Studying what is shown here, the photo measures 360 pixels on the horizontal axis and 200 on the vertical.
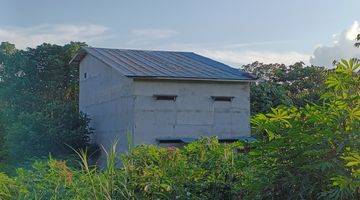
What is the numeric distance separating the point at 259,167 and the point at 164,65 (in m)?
18.6

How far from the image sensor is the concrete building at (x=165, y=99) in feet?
70.2

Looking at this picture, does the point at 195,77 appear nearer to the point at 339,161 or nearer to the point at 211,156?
the point at 211,156

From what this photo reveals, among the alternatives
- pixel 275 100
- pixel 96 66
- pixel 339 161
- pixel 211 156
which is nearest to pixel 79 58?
pixel 96 66

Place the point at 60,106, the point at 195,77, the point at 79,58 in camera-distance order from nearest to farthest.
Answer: the point at 195,77 → the point at 60,106 → the point at 79,58

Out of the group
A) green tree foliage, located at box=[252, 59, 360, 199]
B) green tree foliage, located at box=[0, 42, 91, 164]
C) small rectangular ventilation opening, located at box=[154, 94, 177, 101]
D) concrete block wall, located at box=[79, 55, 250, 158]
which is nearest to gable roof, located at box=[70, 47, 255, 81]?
concrete block wall, located at box=[79, 55, 250, 158]

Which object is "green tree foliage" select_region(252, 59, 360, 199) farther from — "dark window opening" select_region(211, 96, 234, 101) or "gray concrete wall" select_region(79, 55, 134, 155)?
"dark window opening" select_region(211, 96, 234, 101)

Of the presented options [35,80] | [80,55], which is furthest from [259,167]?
[35,80]

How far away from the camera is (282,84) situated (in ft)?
119

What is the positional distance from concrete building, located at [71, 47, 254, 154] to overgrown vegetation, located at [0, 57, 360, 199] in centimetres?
1405

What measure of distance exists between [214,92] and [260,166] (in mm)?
17638

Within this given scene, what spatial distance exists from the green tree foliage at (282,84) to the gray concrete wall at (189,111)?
5.50 metres

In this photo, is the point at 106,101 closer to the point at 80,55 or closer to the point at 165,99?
the point at 165,99

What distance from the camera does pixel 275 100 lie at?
29984mm

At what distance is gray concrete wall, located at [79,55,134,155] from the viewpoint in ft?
71.7
